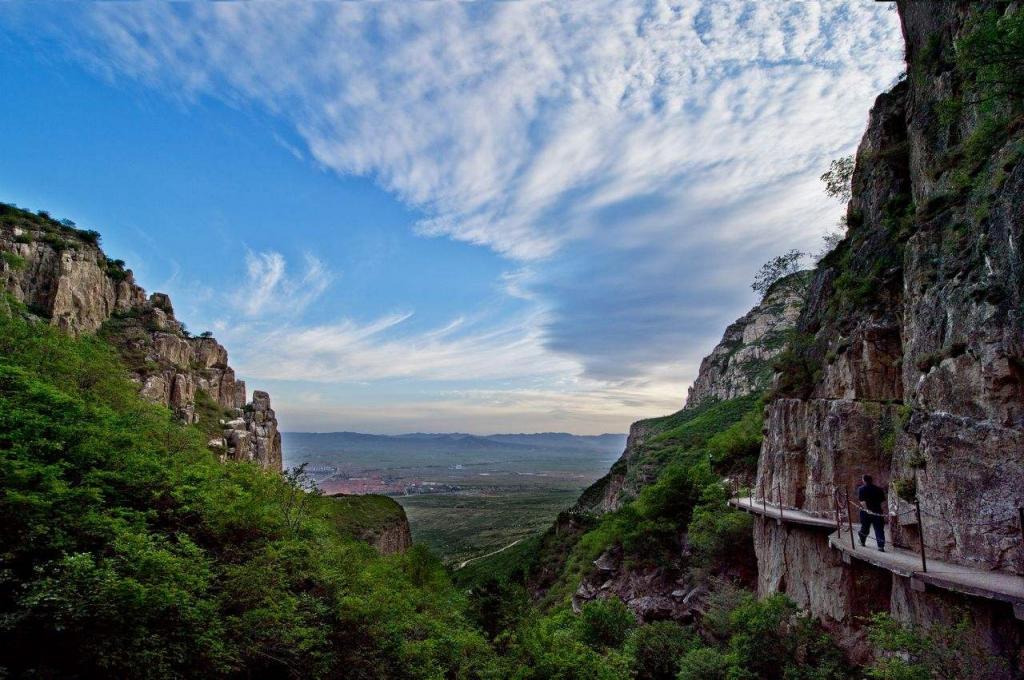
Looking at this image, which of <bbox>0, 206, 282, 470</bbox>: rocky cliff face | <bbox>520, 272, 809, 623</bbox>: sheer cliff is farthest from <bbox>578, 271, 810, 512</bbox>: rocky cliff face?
<bbox>0, 206, 282, 470</bbox>: rocky cliff face

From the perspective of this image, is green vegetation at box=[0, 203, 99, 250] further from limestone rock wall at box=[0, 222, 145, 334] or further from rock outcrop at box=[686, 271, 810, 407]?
rock outcrop at box=[686, 271, 810, 407]

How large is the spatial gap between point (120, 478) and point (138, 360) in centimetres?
3443

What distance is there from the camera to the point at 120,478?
458 inches

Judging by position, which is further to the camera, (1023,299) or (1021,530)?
(1023,299)

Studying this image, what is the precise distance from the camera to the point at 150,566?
883 cm

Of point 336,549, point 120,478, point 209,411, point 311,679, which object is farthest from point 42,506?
point 209,411

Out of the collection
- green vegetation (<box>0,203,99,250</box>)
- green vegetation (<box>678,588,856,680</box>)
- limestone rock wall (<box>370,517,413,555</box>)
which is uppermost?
green vegetation (<box>0,203,99,250</box>)

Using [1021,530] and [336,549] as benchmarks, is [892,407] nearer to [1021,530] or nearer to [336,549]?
[1021,530]

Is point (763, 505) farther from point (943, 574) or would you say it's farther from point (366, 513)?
point (366, 513)

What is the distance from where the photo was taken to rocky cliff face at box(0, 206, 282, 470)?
1390 inches

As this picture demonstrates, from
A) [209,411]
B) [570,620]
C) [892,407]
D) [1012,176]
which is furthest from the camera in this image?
[209,411]

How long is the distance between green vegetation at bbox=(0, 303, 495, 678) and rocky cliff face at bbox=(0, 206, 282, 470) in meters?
22.0

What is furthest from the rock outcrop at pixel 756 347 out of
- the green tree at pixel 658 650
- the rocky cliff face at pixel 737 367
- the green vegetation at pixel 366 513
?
the green tree at pixel 658 650

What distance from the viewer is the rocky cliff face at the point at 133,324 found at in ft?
116
